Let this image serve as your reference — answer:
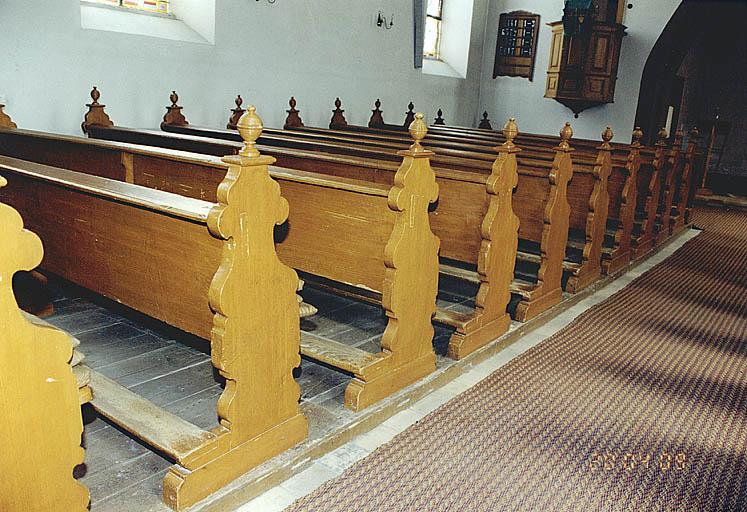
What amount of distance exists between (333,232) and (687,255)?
13.8 ft

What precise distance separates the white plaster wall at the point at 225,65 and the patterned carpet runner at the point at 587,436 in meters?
3.77

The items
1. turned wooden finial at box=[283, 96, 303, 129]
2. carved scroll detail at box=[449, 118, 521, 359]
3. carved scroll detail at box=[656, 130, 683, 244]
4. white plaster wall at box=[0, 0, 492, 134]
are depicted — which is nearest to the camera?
carved scroll detail at box=[449, 118, 521, 359]

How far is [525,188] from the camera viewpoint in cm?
378

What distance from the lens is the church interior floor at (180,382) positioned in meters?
1.98

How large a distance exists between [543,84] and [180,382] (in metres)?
8.60

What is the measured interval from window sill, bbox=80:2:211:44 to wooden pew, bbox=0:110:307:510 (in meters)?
3.15

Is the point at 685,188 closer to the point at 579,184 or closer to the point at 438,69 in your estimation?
the point at 579,184

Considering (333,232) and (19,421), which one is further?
(333,232)

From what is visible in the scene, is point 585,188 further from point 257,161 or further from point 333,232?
point 257,161

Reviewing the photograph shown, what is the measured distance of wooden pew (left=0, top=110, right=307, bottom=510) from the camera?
6.03 feet

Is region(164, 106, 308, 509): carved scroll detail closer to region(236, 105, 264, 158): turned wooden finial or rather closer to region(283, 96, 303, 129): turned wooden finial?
region(236, 105, 264, 158): turned wooden finial

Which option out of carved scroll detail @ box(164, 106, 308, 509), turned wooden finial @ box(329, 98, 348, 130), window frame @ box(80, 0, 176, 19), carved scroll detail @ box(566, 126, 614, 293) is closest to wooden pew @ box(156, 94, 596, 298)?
carved scroll detail @ box(566, 126, 614, 293)

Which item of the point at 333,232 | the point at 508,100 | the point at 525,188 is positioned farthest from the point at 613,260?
the point at 508,100

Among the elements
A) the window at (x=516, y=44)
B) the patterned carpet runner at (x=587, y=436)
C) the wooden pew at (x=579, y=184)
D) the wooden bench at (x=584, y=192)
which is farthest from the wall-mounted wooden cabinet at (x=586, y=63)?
the patterned carpet runner at (x=587, y=436)
